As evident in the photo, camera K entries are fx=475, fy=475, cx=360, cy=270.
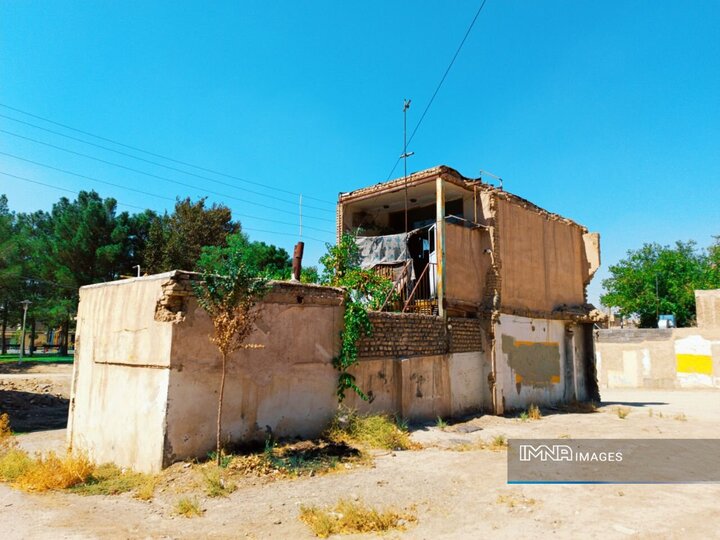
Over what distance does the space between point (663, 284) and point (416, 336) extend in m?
42.7

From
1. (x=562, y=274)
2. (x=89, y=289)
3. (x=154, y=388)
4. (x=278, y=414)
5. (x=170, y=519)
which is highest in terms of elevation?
(x=562, y=274)

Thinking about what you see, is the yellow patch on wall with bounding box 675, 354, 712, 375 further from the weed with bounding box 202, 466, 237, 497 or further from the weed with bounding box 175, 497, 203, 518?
the weed with bounding box 175, 497, 203, 518

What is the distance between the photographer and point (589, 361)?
63.9 ft

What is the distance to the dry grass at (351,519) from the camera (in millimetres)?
5191

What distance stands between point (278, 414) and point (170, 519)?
3.32 metres

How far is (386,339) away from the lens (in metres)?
11.4

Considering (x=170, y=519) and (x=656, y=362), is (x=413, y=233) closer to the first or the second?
(x=170, y=519)

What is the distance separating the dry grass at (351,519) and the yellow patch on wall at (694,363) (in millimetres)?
26529

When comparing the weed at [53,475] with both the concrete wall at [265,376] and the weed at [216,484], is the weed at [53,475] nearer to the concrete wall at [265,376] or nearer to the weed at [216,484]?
the concrete wall at [265,376]

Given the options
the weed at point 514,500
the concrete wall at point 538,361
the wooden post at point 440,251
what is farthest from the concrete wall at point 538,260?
the weed at point 514,500

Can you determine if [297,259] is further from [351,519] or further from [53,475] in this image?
[351,519]

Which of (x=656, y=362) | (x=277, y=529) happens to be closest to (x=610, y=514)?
(x=277, y=529)

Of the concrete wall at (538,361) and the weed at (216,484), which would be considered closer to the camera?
the weed at (216,484)

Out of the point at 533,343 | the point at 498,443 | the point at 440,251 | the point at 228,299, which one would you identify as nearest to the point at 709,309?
the point at 533,343
